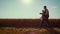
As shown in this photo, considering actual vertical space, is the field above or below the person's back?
below

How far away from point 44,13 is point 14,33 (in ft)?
10.6

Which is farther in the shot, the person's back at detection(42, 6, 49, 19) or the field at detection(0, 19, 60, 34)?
the person's back at detection(42, 6, 49, 19)

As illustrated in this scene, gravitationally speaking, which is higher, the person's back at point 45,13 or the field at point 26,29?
the person's back at point 45,13

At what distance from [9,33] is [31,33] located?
136cm

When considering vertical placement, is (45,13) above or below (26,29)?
above

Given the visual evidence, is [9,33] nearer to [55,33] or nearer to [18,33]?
[18,33]

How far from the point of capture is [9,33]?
473 inches

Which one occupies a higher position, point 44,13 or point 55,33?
point 44,13

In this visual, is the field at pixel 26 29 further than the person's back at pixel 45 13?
No

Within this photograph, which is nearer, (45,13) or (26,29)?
(45,13)

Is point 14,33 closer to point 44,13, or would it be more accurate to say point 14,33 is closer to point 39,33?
point 39,33

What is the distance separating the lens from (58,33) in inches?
472

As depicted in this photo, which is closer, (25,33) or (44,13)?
(25,33)

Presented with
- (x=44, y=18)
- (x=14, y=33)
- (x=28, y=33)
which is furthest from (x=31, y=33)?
(x=44, y=18)
